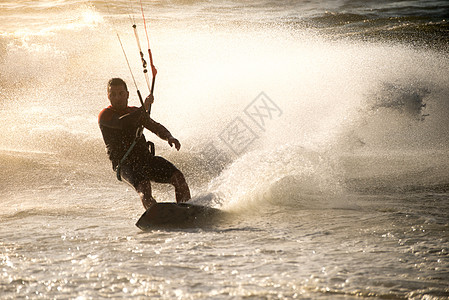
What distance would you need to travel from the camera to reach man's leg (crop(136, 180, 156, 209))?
4.56m

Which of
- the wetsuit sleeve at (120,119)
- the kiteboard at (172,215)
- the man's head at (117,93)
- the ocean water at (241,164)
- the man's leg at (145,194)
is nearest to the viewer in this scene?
the ocean water at (241,164)

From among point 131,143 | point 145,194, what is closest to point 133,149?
point 131,143

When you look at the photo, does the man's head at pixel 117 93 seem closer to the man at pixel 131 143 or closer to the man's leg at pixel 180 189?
the man at pixel 131 143

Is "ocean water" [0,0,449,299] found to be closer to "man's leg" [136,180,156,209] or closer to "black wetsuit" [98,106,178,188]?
"man's leg" [136,180,156,209]

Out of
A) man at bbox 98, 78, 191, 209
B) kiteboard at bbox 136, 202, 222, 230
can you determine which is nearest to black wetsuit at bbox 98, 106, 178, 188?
man at bbox 98, 78, 191, 209

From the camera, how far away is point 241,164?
5.46 meters

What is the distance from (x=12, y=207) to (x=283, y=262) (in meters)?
3.10

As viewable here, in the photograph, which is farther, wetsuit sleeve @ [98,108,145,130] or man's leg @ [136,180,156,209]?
wetsuit sleeve @ [98,108,145,130]

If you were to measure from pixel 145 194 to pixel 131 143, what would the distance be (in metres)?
0.55

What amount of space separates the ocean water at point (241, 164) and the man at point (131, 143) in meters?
0.33

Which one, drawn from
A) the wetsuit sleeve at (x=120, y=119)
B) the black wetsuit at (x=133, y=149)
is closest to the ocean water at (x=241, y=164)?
the black wetsuit at (x=133, y=149)

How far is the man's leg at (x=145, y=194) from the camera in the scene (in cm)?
456

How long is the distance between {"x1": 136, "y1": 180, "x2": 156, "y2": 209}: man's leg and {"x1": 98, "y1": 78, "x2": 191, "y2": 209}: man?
0.04ft

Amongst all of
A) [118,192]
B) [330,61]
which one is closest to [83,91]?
[330,61]
